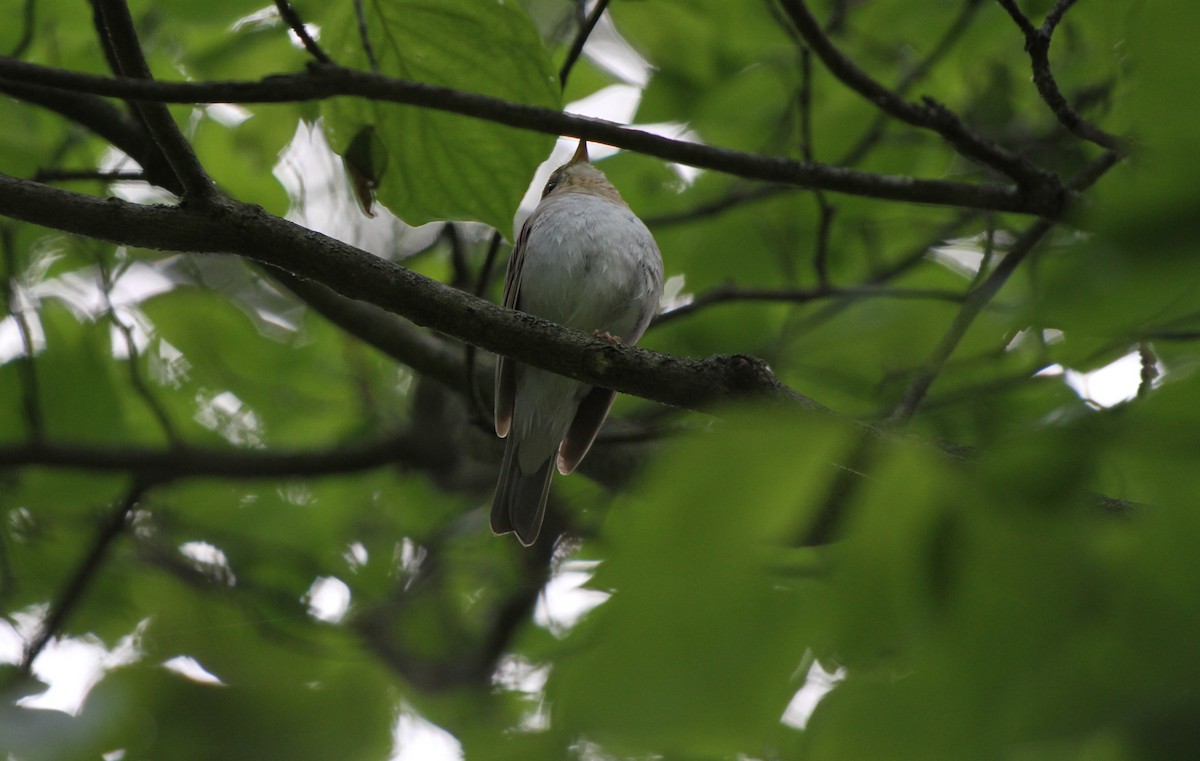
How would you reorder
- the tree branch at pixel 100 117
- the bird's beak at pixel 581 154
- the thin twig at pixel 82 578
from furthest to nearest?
the bird's beak at pixel 581 154 → the thin twig at pixel 82 578 → the tree branch at pixel 100 117

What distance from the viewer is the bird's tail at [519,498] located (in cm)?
439

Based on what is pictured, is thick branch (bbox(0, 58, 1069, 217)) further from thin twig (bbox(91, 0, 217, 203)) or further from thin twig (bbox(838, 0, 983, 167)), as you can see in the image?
thin twig (bbox(838, 0, 983, 167))

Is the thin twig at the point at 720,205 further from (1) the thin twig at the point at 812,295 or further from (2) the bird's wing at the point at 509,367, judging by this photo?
(2) the bird's wing at the point at 509,367

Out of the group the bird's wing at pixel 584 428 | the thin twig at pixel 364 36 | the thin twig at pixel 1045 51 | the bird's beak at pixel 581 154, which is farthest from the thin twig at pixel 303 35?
the bird's beak at pixel 581 154

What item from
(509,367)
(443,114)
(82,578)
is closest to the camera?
(443,114)

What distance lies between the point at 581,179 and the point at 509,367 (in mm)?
1173

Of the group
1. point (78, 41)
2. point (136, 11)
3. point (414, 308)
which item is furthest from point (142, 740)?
point (78, 41)

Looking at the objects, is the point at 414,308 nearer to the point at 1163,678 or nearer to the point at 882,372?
the point at 1163,678

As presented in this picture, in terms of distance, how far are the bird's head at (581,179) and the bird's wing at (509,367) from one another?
→ 10.2 inches

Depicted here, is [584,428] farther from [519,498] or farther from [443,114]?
[443,114]

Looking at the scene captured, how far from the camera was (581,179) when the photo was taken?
510 centimetres

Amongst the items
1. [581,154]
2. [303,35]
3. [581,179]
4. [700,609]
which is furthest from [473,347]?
[700,609]

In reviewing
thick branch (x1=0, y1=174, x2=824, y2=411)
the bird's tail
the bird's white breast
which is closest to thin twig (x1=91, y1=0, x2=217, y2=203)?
thick branch (x1=0, y1=174, x2=824, y2=411)

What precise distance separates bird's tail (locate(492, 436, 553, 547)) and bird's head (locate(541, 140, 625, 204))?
1306 millimetres
